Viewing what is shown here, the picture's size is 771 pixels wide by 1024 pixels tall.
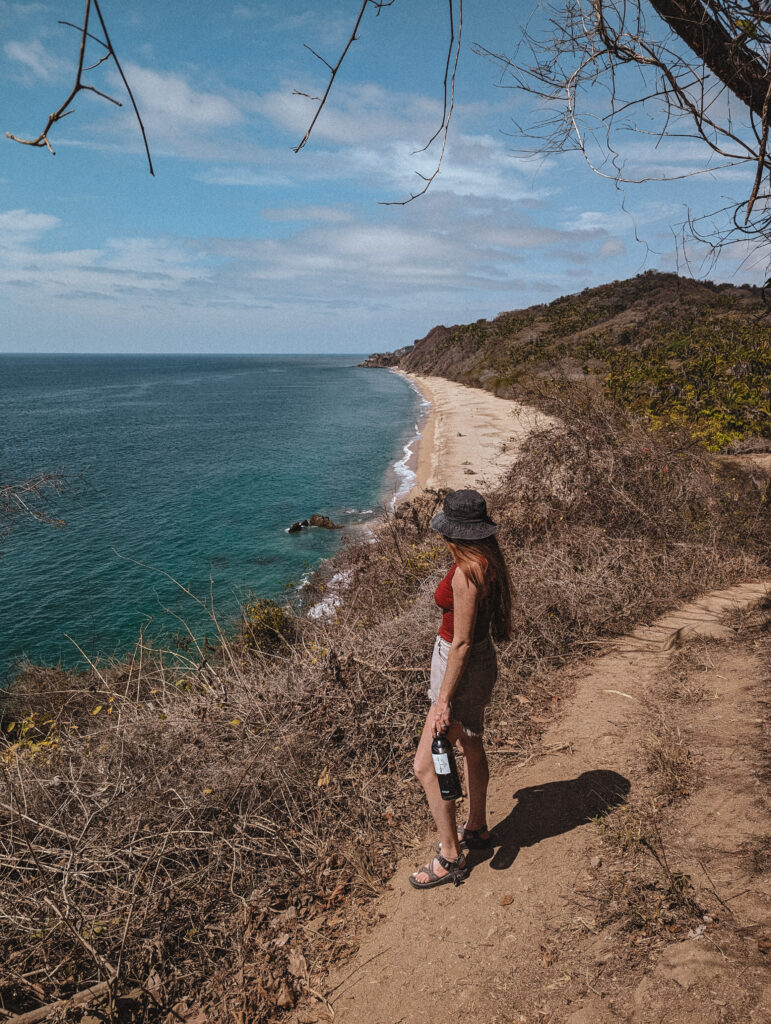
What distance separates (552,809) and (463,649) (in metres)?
1.78

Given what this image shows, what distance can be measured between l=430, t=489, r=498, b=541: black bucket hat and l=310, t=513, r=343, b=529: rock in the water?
70.9 ft

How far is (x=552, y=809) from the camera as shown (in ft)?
12.4

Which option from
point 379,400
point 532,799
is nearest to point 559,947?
point 532,799

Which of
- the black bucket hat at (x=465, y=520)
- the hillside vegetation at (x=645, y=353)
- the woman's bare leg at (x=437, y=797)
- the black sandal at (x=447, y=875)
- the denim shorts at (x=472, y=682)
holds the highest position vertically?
the hillside vegetation at (x=645, y=353)

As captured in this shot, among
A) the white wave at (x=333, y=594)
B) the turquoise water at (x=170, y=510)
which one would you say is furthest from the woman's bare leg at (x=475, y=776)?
the white wave at (x=333, y=594)

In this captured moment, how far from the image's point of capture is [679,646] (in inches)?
222

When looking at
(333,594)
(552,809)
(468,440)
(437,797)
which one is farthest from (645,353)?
(437,797)

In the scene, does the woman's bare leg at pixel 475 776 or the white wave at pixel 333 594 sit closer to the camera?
the woman's bare leg at pixel 475 776

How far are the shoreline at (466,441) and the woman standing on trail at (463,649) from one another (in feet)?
25.4

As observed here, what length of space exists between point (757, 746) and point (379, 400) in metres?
72.5

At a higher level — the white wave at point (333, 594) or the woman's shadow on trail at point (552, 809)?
the woman's shadow on trail at point (552, 809)

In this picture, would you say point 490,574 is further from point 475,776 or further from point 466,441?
point 466,441

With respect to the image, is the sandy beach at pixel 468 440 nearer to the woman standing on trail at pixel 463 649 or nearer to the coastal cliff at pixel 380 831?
the coastal cliff at pixel 380 831

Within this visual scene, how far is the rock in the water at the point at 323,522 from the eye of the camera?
24.5 meters
